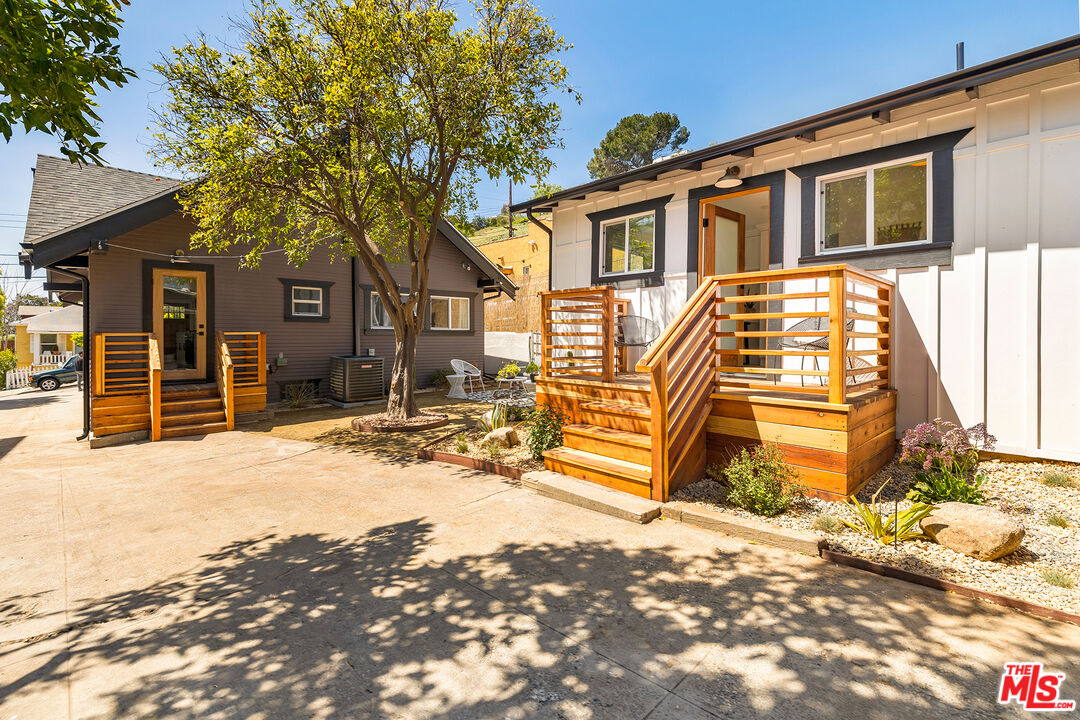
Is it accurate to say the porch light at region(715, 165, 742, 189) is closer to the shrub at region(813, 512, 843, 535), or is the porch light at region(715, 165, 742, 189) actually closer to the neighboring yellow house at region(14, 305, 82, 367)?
the shrub at region(813, 512, 843, 535)

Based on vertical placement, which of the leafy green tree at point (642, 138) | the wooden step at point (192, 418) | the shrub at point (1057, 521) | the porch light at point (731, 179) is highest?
the leafy green tree at point (642, 138)

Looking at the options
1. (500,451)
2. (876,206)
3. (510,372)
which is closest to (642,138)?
(510,372)

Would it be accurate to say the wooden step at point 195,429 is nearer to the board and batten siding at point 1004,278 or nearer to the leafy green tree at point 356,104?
the leafy green tree at point 356,104

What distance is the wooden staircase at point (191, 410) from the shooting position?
28.3ft

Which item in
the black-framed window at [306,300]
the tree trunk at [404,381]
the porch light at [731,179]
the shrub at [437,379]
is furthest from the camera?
the shrub at [437,379]

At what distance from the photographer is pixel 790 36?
37.3ft

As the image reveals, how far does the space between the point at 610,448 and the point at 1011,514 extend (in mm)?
3326

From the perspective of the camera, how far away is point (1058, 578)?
2.97 metres

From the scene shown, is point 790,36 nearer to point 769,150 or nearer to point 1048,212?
point 769,150

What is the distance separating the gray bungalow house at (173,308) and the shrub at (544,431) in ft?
20.7

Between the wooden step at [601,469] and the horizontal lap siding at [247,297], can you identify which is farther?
the horizontal lap siding at [247,297]

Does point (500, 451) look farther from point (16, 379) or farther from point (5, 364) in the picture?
point (5, 364)

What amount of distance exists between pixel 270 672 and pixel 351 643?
385 millimetres

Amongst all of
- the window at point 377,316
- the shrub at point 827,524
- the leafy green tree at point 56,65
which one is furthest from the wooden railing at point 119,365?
the shrub at point 827,524
